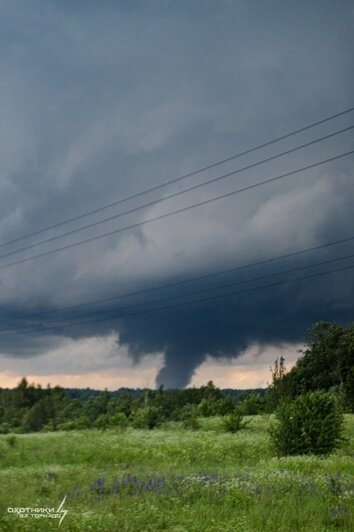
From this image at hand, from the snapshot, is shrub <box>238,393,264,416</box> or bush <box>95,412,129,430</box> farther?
shrub <box>238,393,264,416</box>

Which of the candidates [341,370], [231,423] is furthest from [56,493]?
[341,370]

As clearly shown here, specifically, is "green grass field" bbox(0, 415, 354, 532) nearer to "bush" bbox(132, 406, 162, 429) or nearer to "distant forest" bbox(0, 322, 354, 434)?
"bush" bbox(132, 406, 162, 429)

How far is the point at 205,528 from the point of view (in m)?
10.3

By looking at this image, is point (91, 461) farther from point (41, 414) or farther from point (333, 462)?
point (41, 414)

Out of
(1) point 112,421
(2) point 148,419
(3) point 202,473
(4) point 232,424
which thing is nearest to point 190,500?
(3) point 202,473

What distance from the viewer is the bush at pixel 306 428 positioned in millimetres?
26153

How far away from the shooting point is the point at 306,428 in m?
26.5

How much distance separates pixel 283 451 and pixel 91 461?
812 cm

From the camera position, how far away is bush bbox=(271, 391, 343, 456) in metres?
26.2

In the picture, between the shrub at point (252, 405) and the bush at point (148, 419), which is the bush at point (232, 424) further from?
the shrub at point (252, 405)

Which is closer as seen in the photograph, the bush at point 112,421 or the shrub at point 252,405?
the bush at point 112,421

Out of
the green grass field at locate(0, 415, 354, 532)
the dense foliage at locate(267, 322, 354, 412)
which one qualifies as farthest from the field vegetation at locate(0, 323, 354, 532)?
the dense foliage at locate(267, 322, 354, 412)

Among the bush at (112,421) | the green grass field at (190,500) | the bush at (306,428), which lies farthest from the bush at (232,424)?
the green grass field at (190,500)

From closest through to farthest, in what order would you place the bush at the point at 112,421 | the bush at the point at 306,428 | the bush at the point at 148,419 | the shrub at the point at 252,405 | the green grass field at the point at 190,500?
the green grass field at the point at 190,500
the bush at the point at 306,428
the bush at the point at 148,419
the bush at the point at 112,421
the shrub at the point at 252,405
